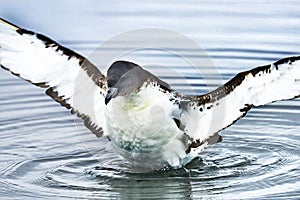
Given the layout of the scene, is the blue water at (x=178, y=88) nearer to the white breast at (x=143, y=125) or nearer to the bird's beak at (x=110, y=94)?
the white breast at (x=143, y=125)

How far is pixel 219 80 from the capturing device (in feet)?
42.4

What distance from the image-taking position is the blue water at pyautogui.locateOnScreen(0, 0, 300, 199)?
373 inches

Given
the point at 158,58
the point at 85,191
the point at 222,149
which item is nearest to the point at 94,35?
the point at 158,58

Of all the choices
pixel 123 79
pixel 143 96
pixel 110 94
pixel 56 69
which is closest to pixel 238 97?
pixel 143 96

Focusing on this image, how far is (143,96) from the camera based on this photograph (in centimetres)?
939

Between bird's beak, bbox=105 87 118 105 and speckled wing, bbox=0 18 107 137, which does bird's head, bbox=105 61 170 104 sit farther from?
speckled wing, bbox=0 18 107 137

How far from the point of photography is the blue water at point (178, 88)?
31.1ft

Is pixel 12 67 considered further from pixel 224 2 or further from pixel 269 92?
pixel 224 2

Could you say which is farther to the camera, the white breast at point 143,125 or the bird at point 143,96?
the white breast at point 143,125

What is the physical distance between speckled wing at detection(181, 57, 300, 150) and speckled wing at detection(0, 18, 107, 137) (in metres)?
0.95

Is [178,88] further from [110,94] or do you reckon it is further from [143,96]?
[110,94]

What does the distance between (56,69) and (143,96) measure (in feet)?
3.33

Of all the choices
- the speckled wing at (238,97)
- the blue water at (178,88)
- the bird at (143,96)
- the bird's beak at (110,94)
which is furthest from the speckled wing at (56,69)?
the speckled wing at (238,97)

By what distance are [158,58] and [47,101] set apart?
2.34 m
